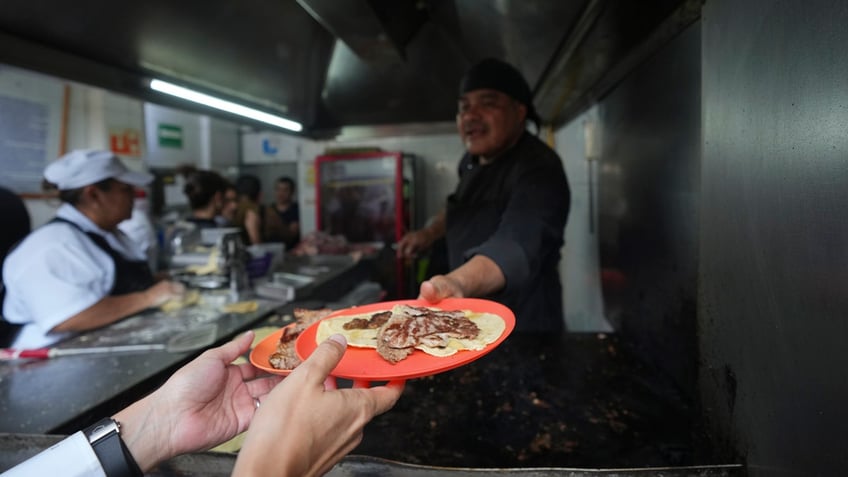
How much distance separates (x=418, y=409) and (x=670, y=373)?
3.02 feet

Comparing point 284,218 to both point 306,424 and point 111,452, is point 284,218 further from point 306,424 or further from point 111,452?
point 306,424

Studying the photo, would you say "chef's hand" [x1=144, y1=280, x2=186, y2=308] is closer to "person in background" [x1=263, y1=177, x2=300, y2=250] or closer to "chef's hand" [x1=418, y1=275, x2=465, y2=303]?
"chef's hand" [x1=418, y1=275, x2=465, y2=303]

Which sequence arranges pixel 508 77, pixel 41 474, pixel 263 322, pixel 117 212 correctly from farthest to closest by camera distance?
pixel 117 212, pixel 263 322, pixel 508 77, pixel 41 474

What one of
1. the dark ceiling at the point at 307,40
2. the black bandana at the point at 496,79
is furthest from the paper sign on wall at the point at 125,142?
the black bandana at the point at 496,79

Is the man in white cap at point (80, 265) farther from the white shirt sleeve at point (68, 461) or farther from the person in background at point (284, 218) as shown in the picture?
the person in background at point (284, 218)

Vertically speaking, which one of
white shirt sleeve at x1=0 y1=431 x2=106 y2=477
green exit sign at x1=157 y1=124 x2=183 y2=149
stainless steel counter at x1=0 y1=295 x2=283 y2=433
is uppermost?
green exit sign at x1=157 y1=124 x2=183 y2=149

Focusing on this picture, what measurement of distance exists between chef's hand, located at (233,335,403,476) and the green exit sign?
5624mm

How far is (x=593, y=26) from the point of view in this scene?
159 cm

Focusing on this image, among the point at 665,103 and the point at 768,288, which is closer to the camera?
the point at 768,288

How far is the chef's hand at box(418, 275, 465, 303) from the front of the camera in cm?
111

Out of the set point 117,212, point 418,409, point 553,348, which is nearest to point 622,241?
point 553,348

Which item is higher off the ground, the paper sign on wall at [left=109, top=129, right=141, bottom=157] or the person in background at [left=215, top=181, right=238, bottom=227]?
the paper sign on wall at [left=109, top=129, right=141, bottom=157]

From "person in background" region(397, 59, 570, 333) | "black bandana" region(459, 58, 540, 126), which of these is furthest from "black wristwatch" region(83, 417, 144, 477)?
"black bandana" region(459, 58, 540, 126)

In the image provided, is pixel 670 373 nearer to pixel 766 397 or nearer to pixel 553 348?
pixel 553 348
